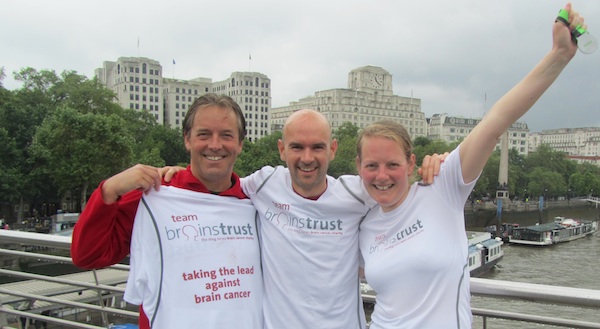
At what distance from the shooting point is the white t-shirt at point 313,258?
2514 mm

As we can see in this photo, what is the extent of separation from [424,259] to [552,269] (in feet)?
105

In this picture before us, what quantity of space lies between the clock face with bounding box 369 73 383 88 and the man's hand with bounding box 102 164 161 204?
4927 inches

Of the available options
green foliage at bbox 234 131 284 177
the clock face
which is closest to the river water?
green foliage at bbox 234 131 284 177

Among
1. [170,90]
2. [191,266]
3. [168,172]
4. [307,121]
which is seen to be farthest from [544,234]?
[170,90]

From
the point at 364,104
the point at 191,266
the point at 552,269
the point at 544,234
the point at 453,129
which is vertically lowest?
the point at 552,269

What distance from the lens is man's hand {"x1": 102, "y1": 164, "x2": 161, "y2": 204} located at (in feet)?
7.98

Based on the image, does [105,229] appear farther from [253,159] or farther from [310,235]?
[253,159]

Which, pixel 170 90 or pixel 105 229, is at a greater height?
pixel 170 90

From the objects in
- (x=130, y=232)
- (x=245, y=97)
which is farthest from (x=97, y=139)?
(x=245, y=97)

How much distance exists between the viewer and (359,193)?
2.70m

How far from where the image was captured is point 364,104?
4358 inches

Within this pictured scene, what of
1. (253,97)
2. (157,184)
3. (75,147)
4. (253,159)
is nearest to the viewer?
(157,184)

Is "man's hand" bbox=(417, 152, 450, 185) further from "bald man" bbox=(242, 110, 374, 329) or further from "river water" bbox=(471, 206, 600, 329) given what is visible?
"river water" bbox=(471, 206, 600, 329)

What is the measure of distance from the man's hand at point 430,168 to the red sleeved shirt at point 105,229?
1.15 m
